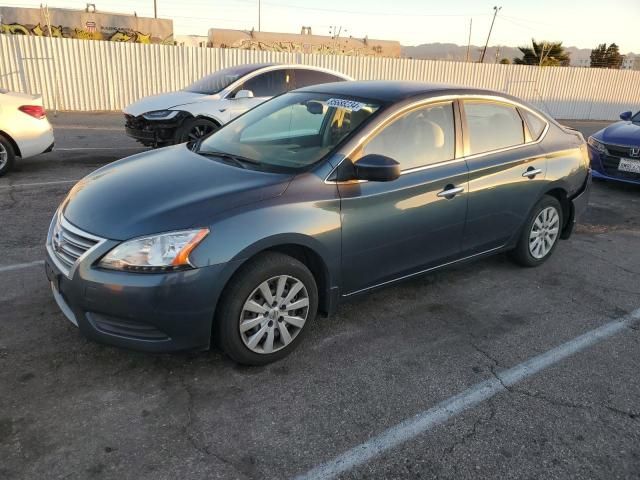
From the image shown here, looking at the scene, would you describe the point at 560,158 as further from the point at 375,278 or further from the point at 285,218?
the point at 285,218

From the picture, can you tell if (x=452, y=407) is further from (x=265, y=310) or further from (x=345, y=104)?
(x=345, y=104)

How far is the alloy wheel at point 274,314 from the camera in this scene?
9.90ft

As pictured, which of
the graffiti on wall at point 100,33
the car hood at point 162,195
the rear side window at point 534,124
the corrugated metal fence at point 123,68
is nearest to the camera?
the car hood at point 162,195

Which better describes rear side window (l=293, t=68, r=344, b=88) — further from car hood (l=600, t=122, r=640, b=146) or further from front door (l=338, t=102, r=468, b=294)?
front door (l=338, t=102, r=468, b=294)

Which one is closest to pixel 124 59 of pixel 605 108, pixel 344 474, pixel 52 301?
pixel 52 301

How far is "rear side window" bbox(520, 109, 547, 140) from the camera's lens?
15.3 ft

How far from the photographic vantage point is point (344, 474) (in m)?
2.37

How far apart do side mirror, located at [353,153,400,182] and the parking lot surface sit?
3.67 ft

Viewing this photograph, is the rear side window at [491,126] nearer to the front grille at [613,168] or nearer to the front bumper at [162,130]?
the front grille at [613,168]

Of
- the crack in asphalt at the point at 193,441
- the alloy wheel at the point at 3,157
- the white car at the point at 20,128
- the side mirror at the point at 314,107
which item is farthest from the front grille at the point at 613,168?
the alloy wheel at the point at 3,157

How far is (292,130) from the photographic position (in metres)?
4.12

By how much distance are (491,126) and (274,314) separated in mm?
2533

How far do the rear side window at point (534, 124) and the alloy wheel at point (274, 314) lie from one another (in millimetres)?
→ 2799

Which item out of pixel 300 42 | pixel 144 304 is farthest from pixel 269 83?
pixel 300 42
